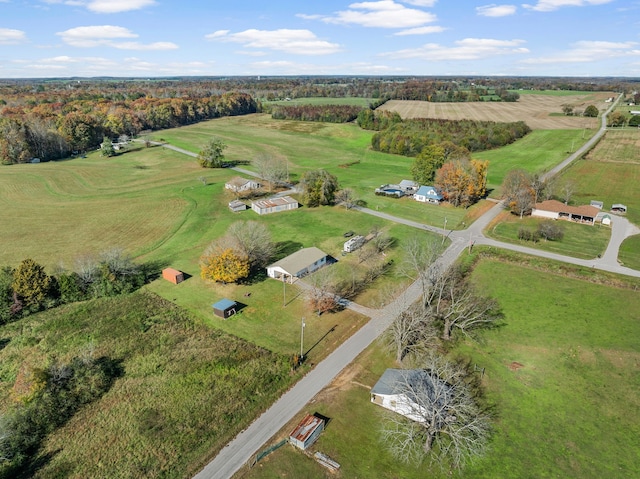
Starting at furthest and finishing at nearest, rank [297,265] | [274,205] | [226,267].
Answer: [274,205] < [297,265] < [226,267]

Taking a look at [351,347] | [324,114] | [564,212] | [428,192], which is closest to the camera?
[351,347]

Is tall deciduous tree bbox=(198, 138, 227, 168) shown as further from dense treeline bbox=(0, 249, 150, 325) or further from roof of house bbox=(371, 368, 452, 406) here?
roof of house bbox=(371, 368, 452, 406)

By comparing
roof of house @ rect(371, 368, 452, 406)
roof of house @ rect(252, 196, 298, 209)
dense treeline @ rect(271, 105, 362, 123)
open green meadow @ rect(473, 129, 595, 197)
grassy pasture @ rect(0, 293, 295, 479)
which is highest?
dense treeline @ rect(271, 105, 362, 123)

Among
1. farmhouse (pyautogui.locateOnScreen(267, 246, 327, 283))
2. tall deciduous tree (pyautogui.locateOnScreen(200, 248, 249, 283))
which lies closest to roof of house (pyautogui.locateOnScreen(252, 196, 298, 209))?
farmhouse (pyautogui.locateOnScreen(267, 246, 327, 283))

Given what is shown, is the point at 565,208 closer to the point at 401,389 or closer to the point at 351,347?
the point at 351,347

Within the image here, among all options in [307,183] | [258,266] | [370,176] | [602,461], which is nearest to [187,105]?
[370,176]

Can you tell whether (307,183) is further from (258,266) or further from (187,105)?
(187,105)

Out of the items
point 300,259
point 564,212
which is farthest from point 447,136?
point 300,259
